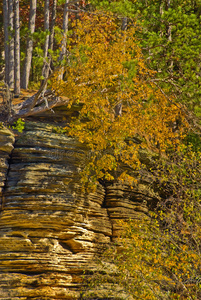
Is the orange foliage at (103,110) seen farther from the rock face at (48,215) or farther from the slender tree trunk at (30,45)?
the slender tree trunk at (30,45)

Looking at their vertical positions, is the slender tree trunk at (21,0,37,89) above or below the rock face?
above

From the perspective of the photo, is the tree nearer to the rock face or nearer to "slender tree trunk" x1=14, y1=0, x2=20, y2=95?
"slender tree trunk" x1=14, y1=0, x2=20, y2=95

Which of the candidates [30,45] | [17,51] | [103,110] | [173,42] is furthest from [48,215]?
[30,45]

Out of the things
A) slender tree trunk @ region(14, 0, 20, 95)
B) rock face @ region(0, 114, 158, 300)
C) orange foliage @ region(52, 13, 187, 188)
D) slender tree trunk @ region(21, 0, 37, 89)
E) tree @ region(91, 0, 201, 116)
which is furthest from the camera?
slender tree trunk @ region(21, 0, 37, 89)

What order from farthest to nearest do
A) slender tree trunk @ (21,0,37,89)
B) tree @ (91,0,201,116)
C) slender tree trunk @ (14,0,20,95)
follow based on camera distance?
slender tree trunk @ (21,0,37,89) → slender tree trunk @ (14,0,20,95) → tree @ (91,0,201,116)

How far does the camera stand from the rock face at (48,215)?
36.7ft

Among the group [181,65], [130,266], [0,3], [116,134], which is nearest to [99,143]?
[116,134]

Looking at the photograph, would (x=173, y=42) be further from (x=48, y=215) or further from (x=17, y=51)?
(x=48, y=215)

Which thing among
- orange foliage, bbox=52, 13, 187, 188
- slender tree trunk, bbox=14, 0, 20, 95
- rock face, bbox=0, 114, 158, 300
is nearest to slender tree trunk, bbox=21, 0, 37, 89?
slender tree trunk, bbox=14, 0, 20, 95

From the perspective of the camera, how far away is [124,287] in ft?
38.0

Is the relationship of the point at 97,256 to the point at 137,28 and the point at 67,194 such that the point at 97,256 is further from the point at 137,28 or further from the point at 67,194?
the point at 137,28

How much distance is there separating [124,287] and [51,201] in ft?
14.2

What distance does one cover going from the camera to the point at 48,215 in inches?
474

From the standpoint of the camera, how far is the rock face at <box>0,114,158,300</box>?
36.7 ft
